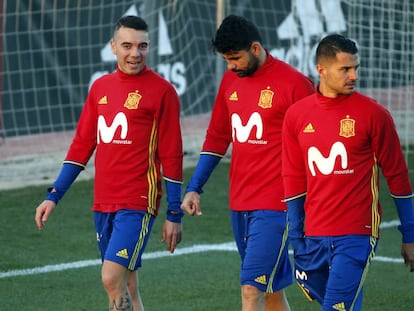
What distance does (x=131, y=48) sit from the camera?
7.26 m

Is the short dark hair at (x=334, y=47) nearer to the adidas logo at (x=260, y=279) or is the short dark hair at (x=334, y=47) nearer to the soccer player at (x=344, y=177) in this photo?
the soccer player at (x=344, y=177)

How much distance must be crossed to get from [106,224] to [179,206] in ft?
1.50

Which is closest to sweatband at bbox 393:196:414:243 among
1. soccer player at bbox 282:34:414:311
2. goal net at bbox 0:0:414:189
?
soccer player at bbox 282:34:414:311

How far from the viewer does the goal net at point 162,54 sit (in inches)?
561

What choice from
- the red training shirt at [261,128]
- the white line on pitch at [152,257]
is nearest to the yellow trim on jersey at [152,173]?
the red training shirt at [261,128]

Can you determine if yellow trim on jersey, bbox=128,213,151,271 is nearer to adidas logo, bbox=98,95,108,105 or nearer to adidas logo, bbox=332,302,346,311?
adidas logo, bbox=98,95,108,105

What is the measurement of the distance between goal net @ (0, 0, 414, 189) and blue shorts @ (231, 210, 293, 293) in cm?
672

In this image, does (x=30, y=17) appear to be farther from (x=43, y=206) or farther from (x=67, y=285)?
(x=43, y=206)

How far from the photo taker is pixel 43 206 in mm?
7309

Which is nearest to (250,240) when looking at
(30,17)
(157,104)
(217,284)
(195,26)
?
(157,104)

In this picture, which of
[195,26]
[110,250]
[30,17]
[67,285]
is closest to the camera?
[110,250]

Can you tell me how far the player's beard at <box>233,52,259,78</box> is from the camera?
7039 mm

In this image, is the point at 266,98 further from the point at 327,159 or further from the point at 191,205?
the point at 327,159

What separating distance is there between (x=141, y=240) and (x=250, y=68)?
1191 millimetres
